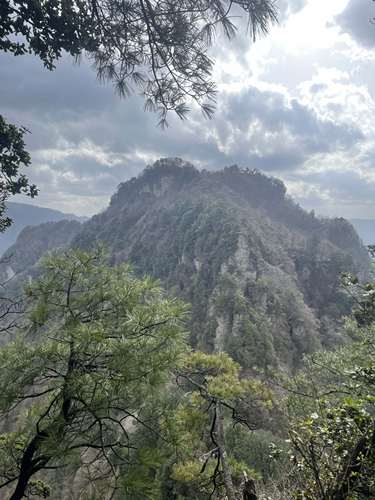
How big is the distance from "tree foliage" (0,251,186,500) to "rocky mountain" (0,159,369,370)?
1121cm

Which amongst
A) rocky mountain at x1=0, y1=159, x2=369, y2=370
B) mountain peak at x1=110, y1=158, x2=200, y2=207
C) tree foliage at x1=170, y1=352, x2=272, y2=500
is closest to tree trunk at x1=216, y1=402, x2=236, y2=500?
tree foliage at x1=170, y1=352, x2=272, y2=500

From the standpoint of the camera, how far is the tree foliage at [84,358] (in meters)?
2.78

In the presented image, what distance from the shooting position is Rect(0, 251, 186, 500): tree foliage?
2.78m

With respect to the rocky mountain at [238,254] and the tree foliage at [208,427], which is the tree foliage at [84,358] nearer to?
the tree foliage at [208,427]

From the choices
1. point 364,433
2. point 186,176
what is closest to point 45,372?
point 364,433

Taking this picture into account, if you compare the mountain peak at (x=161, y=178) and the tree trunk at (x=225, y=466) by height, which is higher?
the mountain peak at (x=161, y=178)

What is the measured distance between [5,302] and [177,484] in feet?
37.1

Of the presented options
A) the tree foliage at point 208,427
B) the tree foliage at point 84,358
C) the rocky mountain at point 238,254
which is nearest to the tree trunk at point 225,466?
the tree foliage at point 208,427

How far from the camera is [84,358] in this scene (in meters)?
2.95

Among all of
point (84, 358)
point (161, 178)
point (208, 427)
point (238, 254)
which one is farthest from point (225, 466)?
point (161, 178)

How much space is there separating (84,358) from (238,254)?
6276cm

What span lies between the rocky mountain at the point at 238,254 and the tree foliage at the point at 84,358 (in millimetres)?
11210

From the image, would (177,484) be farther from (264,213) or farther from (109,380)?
(264,213)

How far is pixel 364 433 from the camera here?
1811mm
